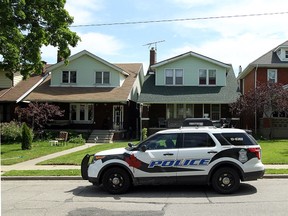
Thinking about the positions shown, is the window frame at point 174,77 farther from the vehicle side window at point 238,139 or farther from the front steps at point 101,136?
the vehicle side window at point 238,139

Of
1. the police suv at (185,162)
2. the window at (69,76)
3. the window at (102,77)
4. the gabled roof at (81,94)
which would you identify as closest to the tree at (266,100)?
the gabled roof at (81,94)

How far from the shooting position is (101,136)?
29984 millimetres

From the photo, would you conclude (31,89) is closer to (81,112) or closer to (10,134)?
(81,112)

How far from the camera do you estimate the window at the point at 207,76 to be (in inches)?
1330

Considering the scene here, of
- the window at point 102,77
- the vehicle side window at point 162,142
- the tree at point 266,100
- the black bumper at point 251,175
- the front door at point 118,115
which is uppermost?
the window at point 102,77

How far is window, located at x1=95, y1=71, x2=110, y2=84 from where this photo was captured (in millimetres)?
34000

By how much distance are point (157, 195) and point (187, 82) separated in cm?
2443

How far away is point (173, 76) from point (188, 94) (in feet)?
8.80

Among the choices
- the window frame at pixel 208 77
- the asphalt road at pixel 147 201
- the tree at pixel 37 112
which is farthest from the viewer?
the window frame at pixel 208 77

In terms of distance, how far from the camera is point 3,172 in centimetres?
1491

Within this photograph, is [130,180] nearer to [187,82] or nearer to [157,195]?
[157,195]

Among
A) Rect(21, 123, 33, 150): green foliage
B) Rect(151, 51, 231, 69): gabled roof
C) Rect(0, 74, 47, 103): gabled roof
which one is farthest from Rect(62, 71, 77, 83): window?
Rect(21, 123, 33, 150): green foliage

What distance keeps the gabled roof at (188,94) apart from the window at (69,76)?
6300 mm

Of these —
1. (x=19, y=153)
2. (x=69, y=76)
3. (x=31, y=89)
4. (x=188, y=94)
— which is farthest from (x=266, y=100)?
(x=31, y=89)
